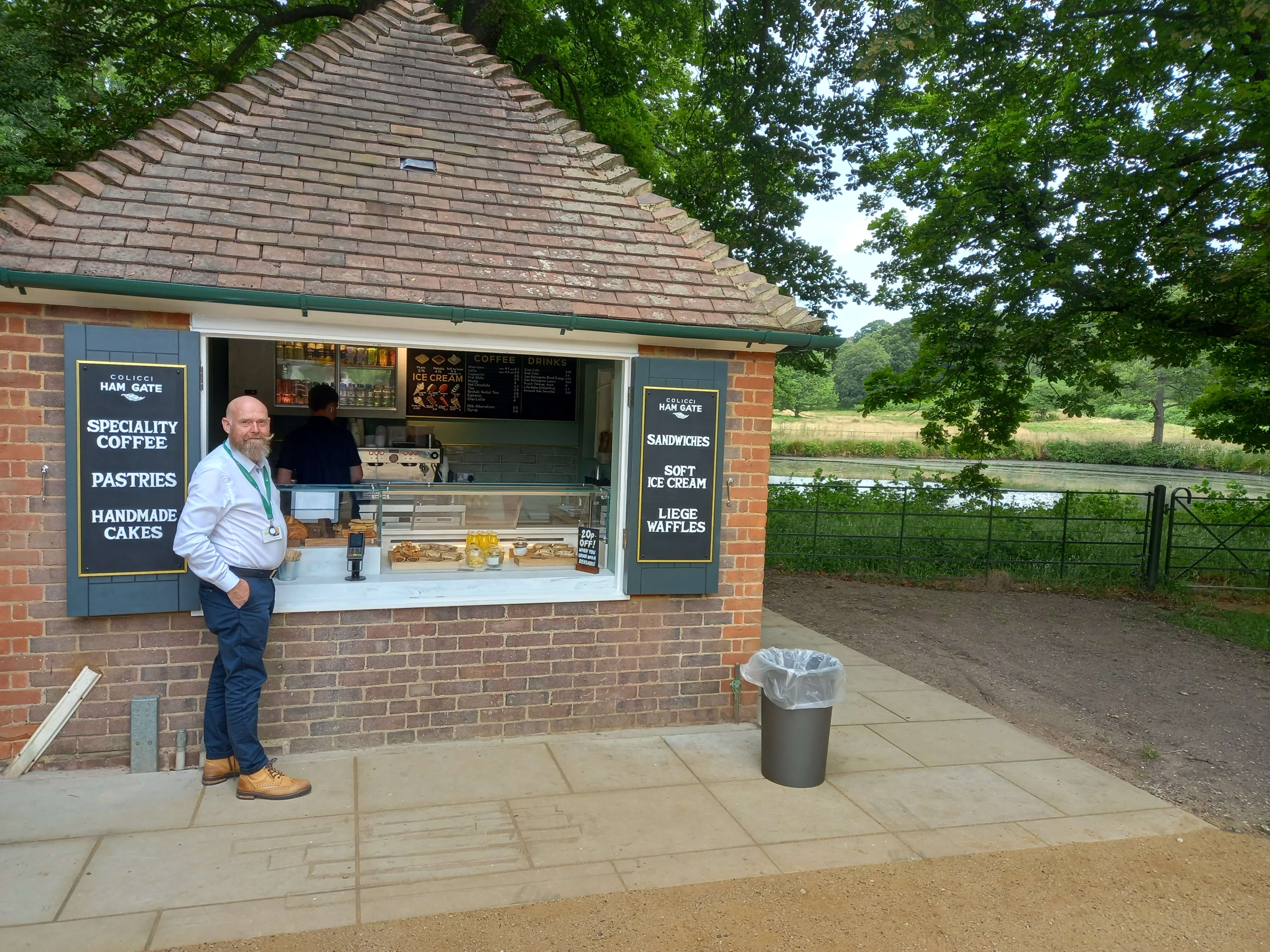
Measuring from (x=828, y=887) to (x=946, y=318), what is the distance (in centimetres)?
965

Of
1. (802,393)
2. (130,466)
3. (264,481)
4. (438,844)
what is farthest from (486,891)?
(802,393)

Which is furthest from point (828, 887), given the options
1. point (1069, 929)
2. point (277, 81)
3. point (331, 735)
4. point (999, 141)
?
point (999, 141)

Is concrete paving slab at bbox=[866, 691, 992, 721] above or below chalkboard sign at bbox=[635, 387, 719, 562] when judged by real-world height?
below

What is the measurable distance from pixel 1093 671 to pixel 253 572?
777 cm

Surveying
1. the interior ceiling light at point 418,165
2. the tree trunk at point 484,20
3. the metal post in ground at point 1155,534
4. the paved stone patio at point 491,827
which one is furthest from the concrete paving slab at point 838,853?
A: the metal post in ground at point 1155,534

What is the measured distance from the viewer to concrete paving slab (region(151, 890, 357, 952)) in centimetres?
338

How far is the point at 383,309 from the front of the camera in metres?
4.84

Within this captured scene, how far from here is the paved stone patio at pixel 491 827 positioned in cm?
362

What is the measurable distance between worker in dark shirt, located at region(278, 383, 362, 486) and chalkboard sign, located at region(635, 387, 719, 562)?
232cm

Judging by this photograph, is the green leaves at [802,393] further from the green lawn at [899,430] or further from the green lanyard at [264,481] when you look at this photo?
the green lanyard at [264,481]

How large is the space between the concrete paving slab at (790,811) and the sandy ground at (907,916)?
0.40 metres

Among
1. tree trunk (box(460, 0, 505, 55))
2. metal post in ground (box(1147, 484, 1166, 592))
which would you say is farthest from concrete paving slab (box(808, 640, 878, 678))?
tree trunk (box(460, 0, 505, 55))

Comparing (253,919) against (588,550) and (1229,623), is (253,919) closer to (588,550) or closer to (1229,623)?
(588,550)

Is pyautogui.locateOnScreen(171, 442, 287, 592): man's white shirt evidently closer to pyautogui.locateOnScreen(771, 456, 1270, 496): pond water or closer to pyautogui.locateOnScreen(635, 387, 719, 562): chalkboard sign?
pyautogui.locateOnScreen(635, 387, 719, 562): chalkboard sign
